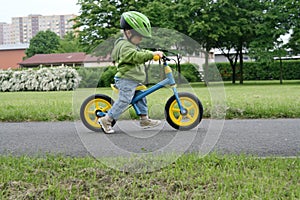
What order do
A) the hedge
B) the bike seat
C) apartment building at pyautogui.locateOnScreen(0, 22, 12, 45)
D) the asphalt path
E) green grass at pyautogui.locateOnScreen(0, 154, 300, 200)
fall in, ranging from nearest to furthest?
green grass at pyautogui.locateOnScreen(0, 154, 300, 200) < the asphalt path < the bike seat < the hedge < apartment building at pyautogui.locateOnScreen(0, 22, 12, 45)

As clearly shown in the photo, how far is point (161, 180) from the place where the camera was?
2887mm

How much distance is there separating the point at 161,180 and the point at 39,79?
19137 millimetres

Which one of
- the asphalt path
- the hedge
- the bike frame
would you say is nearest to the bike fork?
the bike frame

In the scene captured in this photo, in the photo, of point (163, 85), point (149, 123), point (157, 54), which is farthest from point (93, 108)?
point (157, 54)

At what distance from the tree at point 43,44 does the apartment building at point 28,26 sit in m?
47.6

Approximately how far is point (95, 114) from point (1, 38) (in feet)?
401

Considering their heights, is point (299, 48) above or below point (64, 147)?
above

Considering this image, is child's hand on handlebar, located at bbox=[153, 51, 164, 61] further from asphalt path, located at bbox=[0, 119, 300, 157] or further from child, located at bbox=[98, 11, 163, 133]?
asphalt path, located at bbox=[0, 119, 300, 157]

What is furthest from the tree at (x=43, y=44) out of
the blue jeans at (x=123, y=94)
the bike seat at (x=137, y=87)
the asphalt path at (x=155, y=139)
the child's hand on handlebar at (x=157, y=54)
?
the child's hand on handlebar at (x=157, y=54)

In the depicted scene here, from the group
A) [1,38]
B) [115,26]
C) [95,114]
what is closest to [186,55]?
[95,114]

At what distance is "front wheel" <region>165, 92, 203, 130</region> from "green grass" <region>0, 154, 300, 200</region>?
1576 mm

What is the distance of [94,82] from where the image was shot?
4.40 m

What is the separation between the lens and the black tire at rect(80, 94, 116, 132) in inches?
196

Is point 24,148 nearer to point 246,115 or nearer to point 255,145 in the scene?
point 255,145
